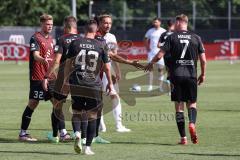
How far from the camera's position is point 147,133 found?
15.2 metres

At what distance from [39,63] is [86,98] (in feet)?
7.26

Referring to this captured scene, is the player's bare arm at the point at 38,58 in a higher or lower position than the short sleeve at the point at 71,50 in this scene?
lower

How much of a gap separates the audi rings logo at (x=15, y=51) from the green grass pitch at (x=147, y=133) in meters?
18.1

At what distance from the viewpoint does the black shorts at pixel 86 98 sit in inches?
484

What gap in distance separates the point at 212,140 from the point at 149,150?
1716mm

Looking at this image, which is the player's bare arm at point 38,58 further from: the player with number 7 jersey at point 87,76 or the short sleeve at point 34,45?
the player with number 7 jersey at point 87,76

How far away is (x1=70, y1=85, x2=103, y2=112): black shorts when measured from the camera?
40.4 ft

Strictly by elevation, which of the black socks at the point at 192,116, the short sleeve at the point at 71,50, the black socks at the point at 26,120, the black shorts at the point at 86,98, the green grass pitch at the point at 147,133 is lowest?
the green grass pitch at the point at 147,133

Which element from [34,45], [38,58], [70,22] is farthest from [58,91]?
[70,22]

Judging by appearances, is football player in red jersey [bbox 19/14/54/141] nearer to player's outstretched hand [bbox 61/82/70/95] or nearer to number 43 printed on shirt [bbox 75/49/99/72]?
player's outstretched hand [bbox 61/82/70/95]

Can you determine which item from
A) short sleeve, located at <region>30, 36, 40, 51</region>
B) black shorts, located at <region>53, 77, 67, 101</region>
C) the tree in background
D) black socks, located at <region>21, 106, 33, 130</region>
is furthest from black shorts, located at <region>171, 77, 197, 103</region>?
the tree in background

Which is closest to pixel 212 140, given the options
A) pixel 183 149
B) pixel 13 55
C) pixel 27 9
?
pixel 183 149

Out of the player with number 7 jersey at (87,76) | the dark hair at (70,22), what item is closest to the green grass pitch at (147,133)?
the player with number 7 jersey at (87,76)

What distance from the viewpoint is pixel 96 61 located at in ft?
40.3
